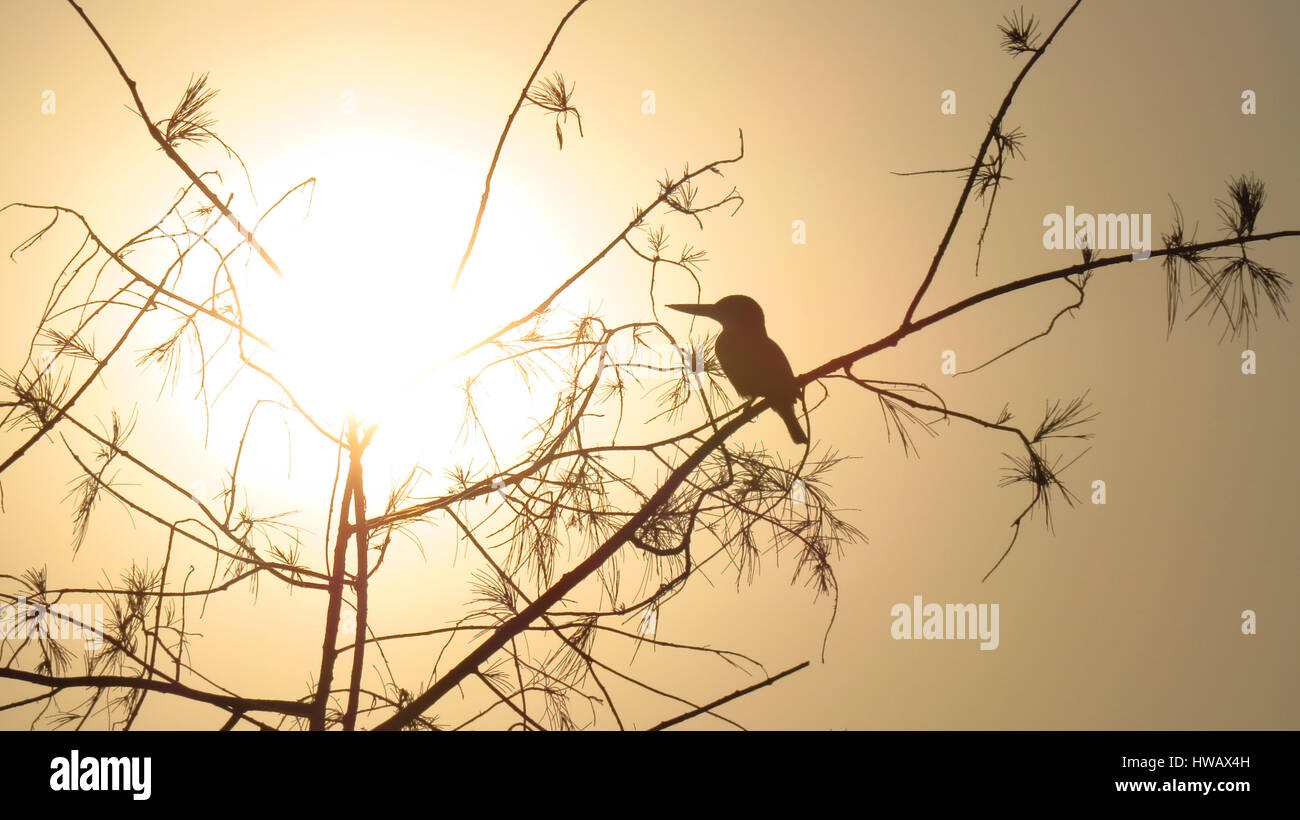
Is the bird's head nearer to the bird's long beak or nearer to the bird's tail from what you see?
the bird's long beak

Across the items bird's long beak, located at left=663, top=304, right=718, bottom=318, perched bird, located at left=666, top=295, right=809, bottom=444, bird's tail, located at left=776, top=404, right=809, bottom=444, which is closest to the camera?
bird's long beak, located at left=663, top=304, right=718, bottom=318

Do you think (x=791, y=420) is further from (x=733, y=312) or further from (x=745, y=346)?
(x=733, y=312)

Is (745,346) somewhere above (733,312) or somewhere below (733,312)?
below

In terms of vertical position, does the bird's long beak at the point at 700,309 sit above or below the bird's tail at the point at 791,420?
above

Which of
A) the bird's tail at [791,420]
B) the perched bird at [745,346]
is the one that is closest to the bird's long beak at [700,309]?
the perched bird at [745,346]

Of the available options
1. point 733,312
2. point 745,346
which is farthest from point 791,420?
point 733,312

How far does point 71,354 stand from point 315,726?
87 centimetres

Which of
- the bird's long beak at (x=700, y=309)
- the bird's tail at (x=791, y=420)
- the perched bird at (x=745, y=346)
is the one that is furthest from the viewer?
the bird's tail at (x=791, y=420)

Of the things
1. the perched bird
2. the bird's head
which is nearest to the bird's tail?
the perched bird

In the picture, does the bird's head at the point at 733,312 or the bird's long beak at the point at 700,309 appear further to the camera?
the bird's head at the point at 733,312

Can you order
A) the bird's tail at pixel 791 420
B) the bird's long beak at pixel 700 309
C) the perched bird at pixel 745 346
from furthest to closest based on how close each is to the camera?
the bird's tail at pixel 791 420 → the perched bird at pixel 745 346 → the bird's long beak at pixel 700 309

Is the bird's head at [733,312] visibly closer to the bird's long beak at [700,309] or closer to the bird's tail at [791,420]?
the bird's long beak at [700,309]
